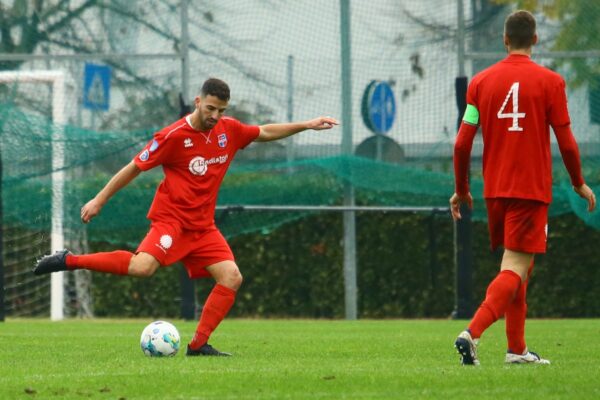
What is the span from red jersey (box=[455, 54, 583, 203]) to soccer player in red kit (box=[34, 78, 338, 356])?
1.65 metres

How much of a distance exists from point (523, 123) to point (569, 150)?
33cm

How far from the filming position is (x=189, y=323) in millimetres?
15266

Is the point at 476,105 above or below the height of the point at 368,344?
above

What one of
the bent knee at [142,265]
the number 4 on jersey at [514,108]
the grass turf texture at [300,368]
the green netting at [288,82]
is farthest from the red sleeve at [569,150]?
the green netting at [288,82]

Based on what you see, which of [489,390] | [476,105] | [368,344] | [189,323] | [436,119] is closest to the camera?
[489,390]

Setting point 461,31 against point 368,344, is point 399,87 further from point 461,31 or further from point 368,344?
point 368,344

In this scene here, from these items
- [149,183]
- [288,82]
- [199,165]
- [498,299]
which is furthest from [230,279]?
[288,82]

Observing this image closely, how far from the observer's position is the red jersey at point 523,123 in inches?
308

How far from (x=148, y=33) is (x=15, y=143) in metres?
2.34

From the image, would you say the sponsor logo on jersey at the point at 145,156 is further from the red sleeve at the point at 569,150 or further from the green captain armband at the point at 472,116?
the red sleeve at the point at 569,150

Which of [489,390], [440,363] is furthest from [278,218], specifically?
[489,390]

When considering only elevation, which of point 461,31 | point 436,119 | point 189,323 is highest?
point 461,31

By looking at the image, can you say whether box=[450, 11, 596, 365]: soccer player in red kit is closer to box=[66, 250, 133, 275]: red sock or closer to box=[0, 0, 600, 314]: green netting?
box=[66, 250, 133, 275]: red sock

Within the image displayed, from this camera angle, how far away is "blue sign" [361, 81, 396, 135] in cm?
1670
